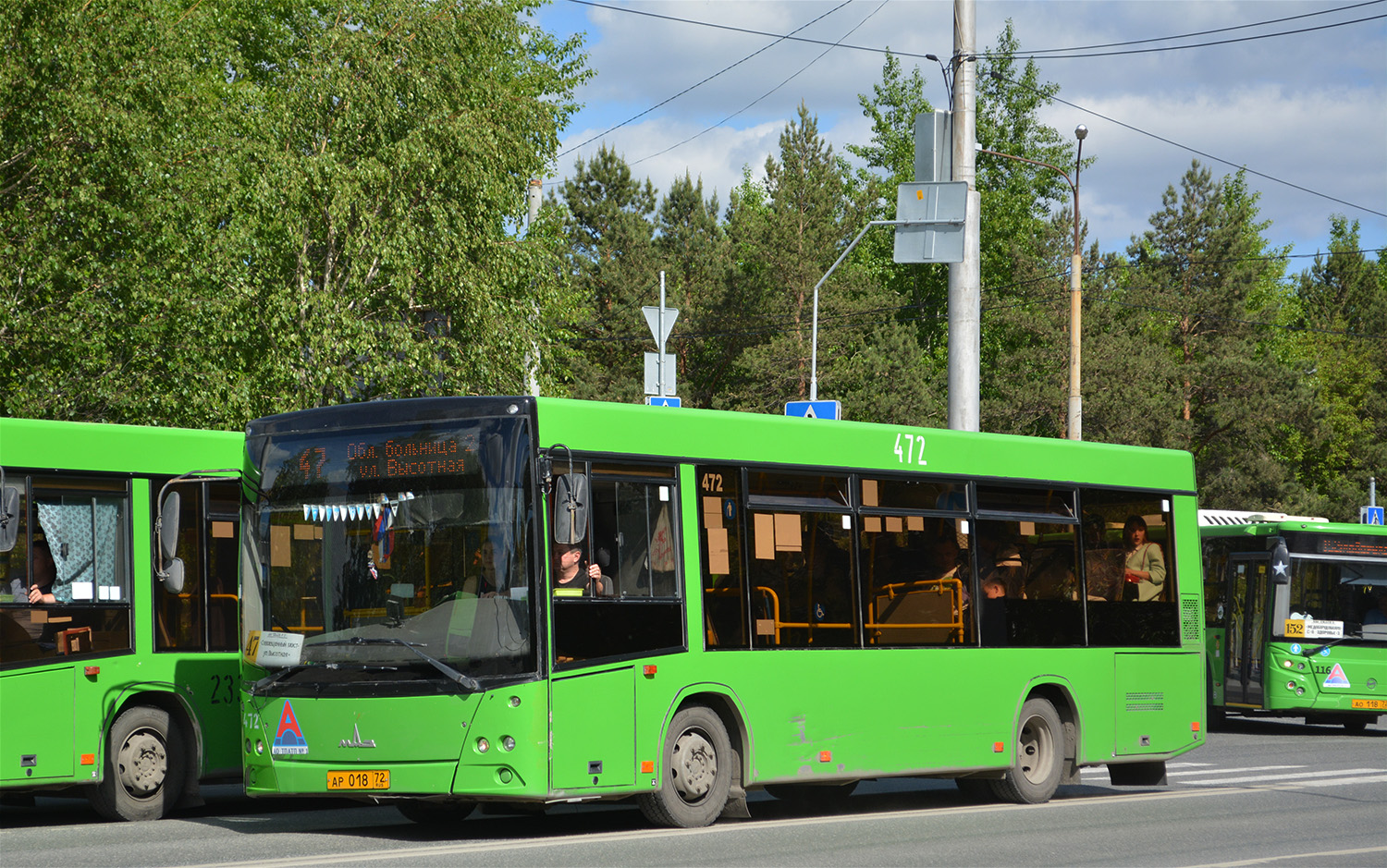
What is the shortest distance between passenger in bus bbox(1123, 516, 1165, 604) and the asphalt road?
5.91 ft

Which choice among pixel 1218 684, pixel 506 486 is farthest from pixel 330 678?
pixel 1218 684

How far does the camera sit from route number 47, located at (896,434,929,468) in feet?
44.0

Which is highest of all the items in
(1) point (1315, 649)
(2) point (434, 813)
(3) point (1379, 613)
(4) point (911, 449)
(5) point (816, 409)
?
(5) point (816, 409)

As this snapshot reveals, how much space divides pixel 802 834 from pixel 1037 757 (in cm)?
358

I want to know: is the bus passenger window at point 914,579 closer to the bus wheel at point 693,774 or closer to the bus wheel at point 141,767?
the bus wheel at point 693,774

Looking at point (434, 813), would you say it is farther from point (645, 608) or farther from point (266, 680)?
point (645, 608)

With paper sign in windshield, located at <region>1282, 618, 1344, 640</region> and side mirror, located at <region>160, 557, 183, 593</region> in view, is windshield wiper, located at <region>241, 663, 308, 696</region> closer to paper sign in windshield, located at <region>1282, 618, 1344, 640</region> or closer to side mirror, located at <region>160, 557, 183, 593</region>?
side mirror, located at <region>160, 557, 183, 593</region>

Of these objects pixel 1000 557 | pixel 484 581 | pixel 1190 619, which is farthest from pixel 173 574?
pixel 1190 619

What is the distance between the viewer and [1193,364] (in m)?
64.7

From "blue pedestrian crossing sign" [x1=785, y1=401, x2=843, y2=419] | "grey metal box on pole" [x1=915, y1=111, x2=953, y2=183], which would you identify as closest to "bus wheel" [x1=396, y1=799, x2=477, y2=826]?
"blue pedestrian crossing sign" [x1=785, y1=401, x2=843, y2=419]

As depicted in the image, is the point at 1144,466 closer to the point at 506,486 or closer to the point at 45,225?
the point at 506,486

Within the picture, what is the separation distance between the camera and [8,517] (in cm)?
1184

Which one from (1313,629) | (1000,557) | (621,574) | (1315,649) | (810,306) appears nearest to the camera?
(621,574)

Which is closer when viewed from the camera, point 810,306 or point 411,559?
point 411,559
